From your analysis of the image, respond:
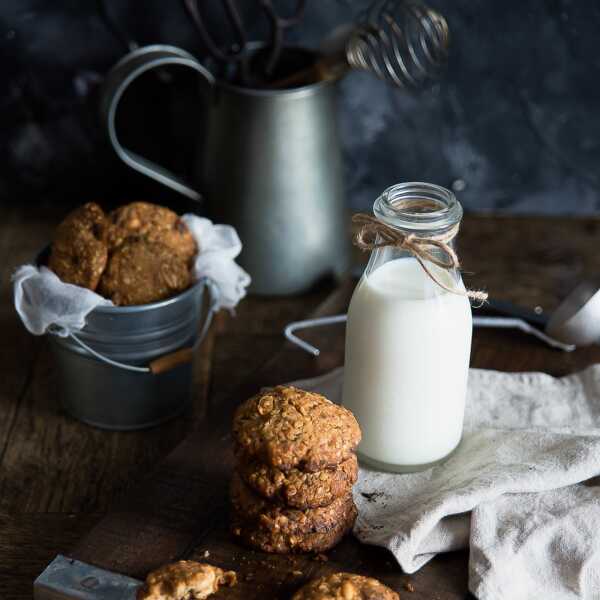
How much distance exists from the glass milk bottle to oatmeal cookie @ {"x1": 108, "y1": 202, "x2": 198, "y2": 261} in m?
0.32

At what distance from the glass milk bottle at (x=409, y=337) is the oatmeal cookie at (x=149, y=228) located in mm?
318

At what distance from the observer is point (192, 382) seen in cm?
148

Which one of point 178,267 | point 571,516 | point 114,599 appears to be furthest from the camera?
point 178,267

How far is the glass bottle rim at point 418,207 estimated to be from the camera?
3.39ft

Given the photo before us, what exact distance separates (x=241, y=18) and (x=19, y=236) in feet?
1.92

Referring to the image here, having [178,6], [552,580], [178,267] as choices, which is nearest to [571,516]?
[552,580]

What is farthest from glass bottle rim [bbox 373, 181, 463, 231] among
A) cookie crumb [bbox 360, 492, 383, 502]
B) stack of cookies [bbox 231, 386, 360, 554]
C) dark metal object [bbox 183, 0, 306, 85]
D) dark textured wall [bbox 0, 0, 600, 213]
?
dark textured wall [bbox 0, 0, 600, 213]

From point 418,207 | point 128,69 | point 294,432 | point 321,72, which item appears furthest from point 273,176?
point 294,432

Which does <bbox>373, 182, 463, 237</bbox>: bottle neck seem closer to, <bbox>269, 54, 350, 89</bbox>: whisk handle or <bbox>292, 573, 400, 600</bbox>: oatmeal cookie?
<bbox>292, 573, 400, 600</bbox>: oatmeal cookie

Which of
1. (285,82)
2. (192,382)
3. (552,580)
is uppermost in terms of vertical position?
(285,82)

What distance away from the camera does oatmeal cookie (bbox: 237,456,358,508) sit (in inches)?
39.3

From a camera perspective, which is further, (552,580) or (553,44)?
(553,44)

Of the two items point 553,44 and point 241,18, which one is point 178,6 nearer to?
point 241,18

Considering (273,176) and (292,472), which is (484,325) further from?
(292,472)
